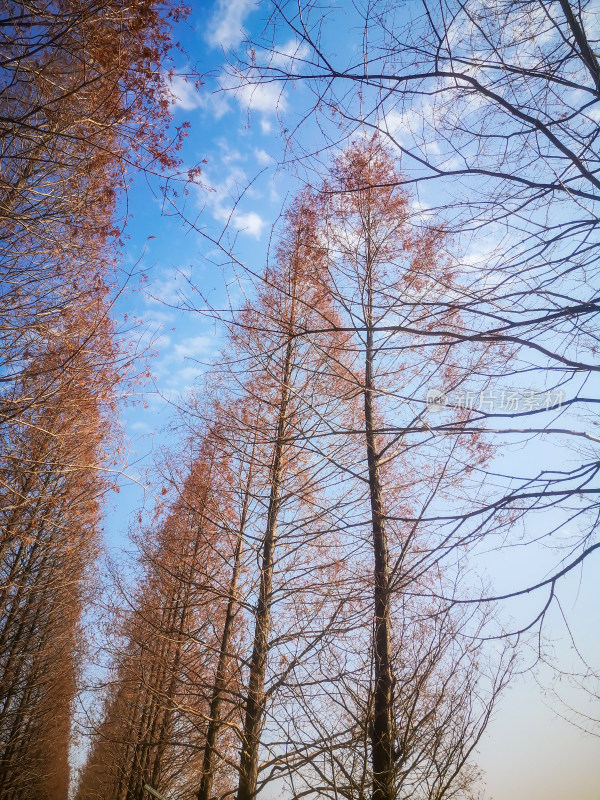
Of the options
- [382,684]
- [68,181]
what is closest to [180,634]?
[382,684]

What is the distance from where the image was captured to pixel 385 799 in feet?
9.66

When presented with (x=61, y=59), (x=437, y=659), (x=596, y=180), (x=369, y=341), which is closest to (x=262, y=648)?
(x=437, y=659)

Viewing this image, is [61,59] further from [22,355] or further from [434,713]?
[434,713]

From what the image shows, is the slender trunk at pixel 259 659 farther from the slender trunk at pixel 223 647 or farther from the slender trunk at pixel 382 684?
the slender trunk at pixel 382 684

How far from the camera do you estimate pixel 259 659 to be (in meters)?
4.87

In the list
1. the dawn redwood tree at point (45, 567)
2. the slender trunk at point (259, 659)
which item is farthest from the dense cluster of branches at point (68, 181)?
the slender trunk at point (259, 659)

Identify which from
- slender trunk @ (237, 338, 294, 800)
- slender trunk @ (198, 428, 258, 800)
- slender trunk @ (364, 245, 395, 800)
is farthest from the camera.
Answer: slender trunk @ (198, 428, 258, 800)

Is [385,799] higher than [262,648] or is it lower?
lower

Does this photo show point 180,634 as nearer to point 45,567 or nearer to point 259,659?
point 259,659

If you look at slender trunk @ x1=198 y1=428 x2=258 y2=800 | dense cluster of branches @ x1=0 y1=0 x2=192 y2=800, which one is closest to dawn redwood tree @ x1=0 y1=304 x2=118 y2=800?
dense cluster of branches @ x1=0 y1=0 x2=192 y2=800

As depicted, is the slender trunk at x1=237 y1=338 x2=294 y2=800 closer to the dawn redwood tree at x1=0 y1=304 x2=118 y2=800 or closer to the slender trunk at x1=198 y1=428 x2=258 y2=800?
the slender trunk at x1=198 y1=428 x2=258 y2=800

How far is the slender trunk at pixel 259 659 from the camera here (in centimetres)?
455

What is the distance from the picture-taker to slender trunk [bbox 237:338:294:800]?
4.55m

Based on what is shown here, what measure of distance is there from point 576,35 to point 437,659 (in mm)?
3523
